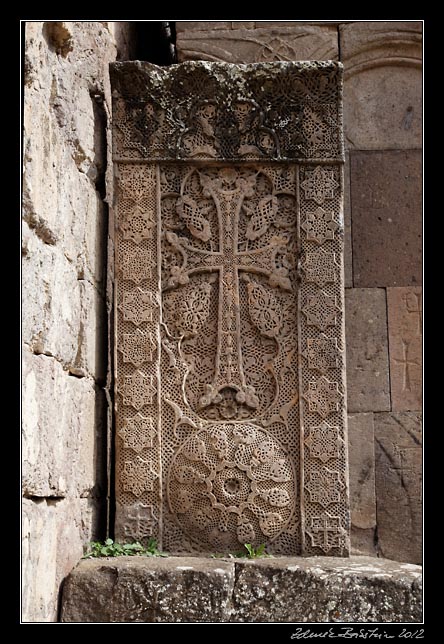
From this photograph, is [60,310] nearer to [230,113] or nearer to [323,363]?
[323,363]

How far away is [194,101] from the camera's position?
191 inches

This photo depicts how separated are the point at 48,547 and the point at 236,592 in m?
0.94

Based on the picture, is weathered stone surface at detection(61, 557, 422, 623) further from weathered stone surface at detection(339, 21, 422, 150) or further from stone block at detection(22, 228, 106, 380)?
weathered stone surface at detection(339, 21, 422, 150)

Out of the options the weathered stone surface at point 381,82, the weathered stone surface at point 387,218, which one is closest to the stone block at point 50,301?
the weathered stone surface at point 387,218

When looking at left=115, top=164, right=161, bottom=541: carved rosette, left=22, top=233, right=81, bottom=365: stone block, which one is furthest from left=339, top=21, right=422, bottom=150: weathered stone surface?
left=22, top=233, right=81, bottom=365: stone block

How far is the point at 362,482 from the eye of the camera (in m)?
5.39

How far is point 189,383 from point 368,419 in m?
1.31

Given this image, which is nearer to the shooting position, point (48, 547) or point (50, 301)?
point (48, 547)

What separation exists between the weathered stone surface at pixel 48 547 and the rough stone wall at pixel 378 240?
1848 millimetres

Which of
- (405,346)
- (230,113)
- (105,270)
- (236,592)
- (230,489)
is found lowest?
(236,592)

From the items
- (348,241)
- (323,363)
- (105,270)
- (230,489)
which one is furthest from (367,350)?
(105,270)

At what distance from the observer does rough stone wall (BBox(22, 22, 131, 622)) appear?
335 cm

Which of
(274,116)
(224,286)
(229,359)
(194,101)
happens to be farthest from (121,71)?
(229,359)

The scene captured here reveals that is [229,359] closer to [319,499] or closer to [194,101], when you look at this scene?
[319,499]
